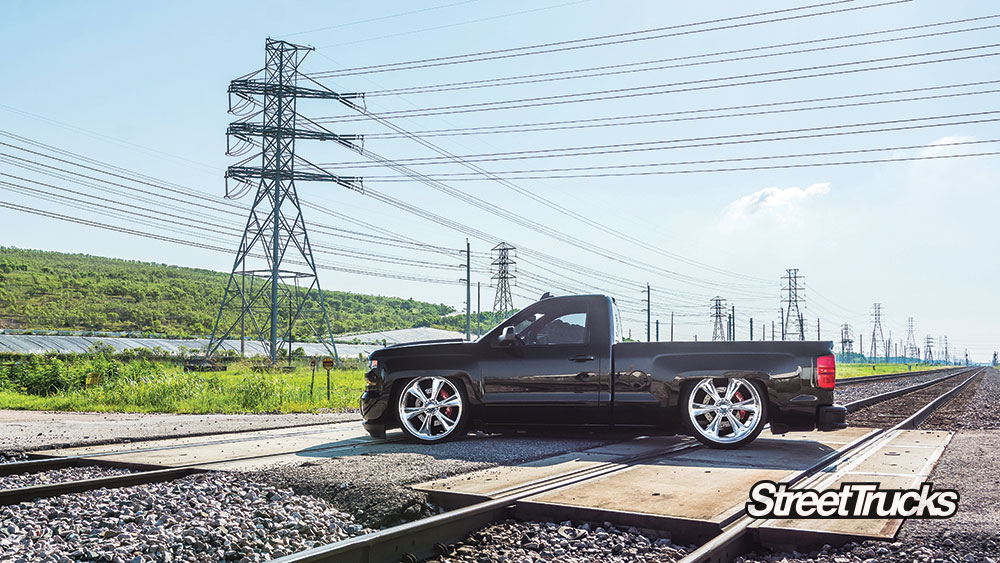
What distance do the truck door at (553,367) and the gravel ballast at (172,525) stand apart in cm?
352

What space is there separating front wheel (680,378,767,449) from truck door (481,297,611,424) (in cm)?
94

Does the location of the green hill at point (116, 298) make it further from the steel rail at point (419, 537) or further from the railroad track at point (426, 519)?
the steel rail at point (419, 537)

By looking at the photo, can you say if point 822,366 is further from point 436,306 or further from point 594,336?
point 436,306

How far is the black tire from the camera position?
895 centimetres

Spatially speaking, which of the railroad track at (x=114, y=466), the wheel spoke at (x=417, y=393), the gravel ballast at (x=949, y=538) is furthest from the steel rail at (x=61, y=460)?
the gravel ballast at (x=949, y=538)

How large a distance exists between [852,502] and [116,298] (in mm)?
95058

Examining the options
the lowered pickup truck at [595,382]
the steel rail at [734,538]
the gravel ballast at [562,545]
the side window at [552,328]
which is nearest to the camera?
the steel rail at [734,538]

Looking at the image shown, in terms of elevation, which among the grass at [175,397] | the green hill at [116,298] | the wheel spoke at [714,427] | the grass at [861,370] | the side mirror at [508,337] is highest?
the green hill at [116,298]

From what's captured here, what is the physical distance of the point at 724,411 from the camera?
8398 millimetres

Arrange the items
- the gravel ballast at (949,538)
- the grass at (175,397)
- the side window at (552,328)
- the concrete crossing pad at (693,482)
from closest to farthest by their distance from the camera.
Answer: the gravel ballast at (949,538), the concrete crossing pad at (693,482), the side window at (552,328), the grass at (175,397)

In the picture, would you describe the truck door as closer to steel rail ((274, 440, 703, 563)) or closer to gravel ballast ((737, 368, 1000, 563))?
steel rail ((274, 440, 703, 563))

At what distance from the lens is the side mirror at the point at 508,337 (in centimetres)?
866

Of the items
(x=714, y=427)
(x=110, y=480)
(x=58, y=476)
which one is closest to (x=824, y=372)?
(x=714, y=427)

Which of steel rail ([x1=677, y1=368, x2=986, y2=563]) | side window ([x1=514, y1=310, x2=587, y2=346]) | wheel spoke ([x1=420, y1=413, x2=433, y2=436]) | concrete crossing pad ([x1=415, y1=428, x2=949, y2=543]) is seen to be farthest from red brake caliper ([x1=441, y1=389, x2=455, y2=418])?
steel rail ([x1=677, y1=368, x2=986, y2=563])
